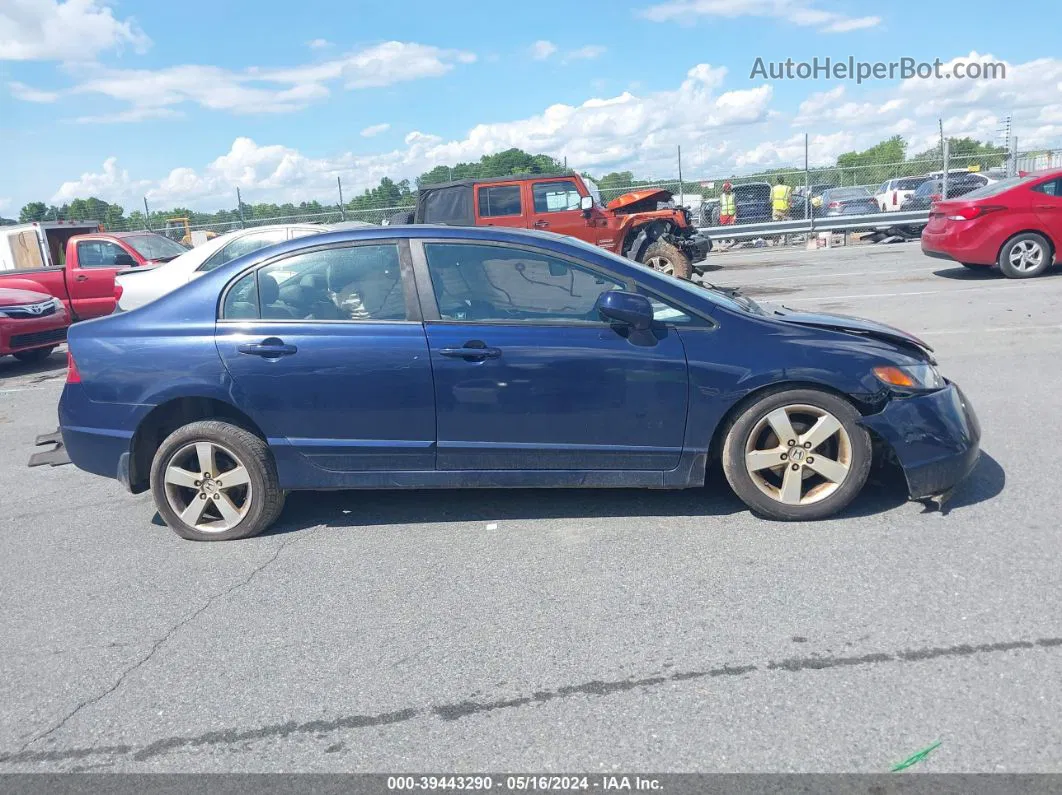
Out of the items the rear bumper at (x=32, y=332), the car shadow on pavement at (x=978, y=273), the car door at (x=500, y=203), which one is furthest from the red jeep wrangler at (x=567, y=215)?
the rear bumper at (x=32, y=332)

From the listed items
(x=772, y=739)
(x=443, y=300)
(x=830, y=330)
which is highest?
(x=443, y=300)

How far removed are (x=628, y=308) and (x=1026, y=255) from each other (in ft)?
35.2

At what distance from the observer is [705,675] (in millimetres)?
3117

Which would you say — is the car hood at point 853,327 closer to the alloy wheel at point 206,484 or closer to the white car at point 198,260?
the alloy wheel at point 206,484

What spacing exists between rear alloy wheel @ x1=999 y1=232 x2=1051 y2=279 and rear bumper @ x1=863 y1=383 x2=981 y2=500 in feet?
32.2

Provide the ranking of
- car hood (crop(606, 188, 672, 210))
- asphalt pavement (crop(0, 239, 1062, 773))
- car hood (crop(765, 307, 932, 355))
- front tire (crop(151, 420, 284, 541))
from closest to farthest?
asphalt pavement (crop(0, 239, 1062, 773))
car hood (crop(765, 307, 932, 355))
front tire (crop(151, 420, 284, 541))
car hood (crop(606, 188, 672, 210))

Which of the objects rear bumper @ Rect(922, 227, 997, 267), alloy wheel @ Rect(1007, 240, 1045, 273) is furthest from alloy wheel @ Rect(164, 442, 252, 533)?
alloy wheel @ Rect(1007, 240, 1045, 273)

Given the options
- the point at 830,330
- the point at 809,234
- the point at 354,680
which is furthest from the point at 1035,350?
the point at 809,234

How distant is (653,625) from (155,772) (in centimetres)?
182

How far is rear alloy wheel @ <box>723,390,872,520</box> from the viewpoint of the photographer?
430cm

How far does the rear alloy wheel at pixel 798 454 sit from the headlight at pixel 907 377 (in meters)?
0.22

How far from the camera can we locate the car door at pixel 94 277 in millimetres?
13438

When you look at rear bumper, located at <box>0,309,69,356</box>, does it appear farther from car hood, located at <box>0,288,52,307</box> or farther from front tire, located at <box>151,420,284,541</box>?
front tire, located at <box>151,420,284,541</box>

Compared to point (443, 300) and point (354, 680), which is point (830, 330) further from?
point (354, 680)
